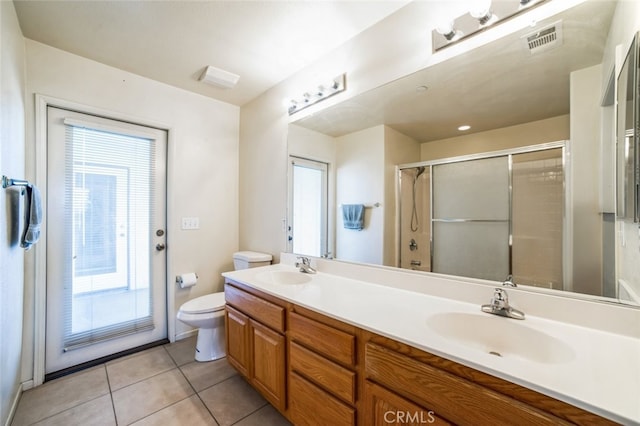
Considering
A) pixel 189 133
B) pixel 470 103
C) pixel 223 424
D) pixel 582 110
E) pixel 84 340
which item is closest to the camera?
pixel 582 110

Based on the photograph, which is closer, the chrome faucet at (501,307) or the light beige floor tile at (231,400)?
the chrome faucet at (501,307)

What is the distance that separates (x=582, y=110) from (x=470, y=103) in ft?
1.43

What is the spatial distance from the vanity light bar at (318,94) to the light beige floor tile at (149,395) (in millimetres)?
2262

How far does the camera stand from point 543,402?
25.3 inches

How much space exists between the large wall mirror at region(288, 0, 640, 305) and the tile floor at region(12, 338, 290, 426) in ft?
3.92

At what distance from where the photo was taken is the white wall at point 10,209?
4.23ft

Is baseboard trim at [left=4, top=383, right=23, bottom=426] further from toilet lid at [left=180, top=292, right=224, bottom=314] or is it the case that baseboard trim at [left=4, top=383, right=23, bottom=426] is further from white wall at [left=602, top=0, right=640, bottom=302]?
white wall at [left=602, top=0, right=640, bottom=302]

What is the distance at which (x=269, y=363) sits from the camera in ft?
4.76

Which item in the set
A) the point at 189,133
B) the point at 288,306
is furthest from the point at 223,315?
the point at 189,133

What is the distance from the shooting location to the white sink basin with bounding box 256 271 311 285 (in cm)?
184

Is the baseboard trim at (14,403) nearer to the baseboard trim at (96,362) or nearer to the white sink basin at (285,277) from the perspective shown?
the baseboard trim at (96,362)

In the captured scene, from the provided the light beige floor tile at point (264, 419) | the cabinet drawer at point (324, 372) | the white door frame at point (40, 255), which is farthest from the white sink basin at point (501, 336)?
the white door frame at point (40, 255)

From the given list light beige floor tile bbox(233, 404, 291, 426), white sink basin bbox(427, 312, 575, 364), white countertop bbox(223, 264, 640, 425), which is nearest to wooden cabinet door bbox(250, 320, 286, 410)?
light beige floor tile bbox(233, 404, 291, 426)

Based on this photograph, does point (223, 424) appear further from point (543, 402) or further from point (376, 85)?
point (376, 85)
